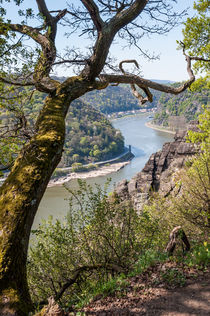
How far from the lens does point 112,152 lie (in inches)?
3305

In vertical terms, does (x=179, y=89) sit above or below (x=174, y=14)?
below

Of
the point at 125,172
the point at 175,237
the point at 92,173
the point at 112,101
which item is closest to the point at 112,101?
the point at 112,101

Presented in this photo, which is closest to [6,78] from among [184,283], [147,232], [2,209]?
[2,209]

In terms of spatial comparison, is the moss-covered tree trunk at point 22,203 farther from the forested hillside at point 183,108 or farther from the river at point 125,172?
the forested hillside at point 183,108

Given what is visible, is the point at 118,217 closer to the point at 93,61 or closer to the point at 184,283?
the point at 184,283

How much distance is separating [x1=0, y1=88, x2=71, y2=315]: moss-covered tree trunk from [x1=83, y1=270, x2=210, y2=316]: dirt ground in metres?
1.29

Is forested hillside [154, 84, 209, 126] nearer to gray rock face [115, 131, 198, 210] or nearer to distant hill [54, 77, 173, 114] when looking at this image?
distant hill [54, 77, 173, 114]

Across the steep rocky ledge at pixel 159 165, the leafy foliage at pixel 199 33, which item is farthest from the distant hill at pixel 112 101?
the leafy foliage at pixel 199 33

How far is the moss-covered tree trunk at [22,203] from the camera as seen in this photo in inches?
66.4

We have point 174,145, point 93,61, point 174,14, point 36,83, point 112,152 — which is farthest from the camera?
point 112,152

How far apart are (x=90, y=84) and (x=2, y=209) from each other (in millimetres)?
2034

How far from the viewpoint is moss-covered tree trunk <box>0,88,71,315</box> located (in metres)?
1.69

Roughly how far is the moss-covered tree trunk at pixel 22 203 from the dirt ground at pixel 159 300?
1287mm

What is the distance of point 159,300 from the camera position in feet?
8.98
